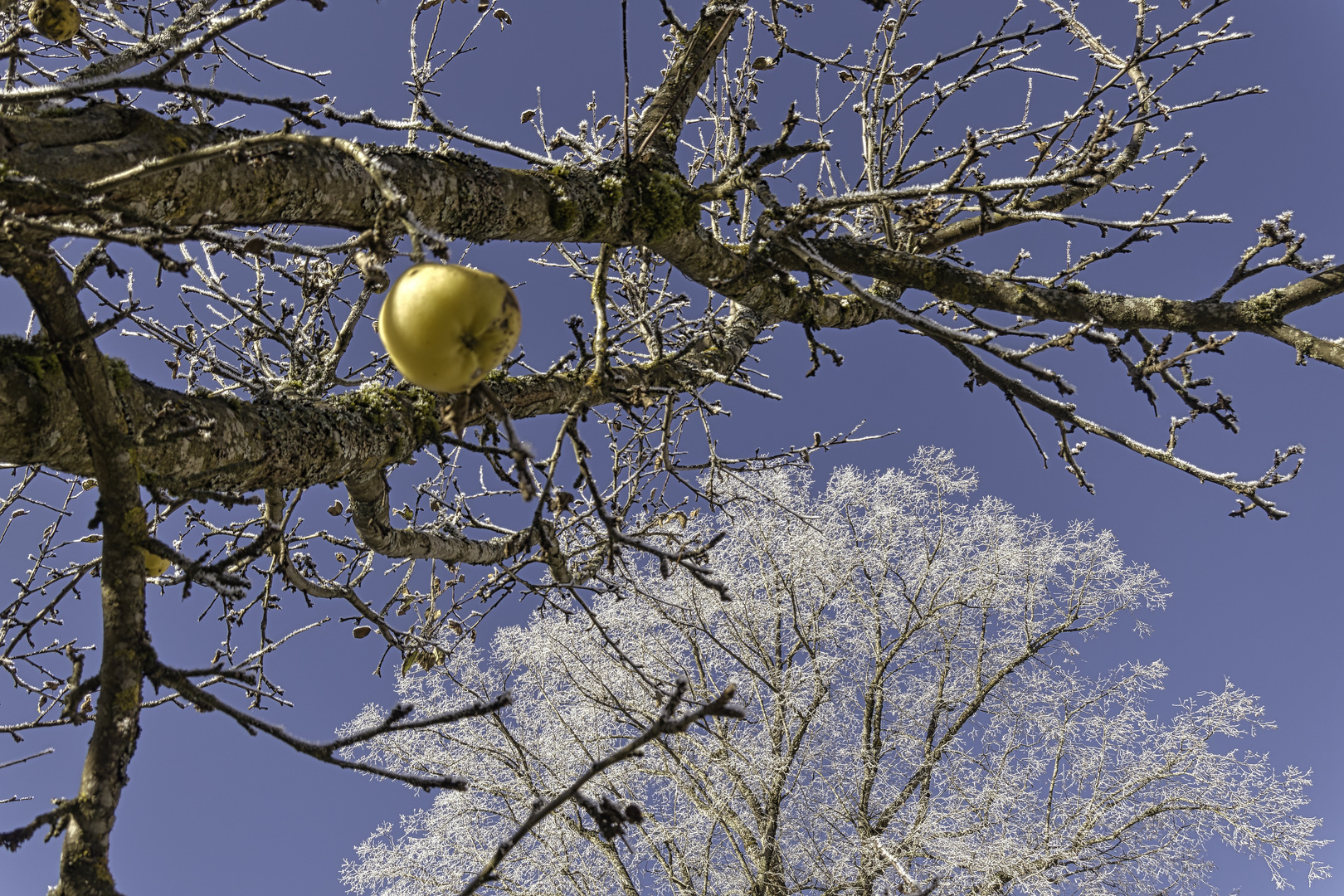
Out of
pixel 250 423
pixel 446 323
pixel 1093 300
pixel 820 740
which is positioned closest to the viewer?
pixel 446 323

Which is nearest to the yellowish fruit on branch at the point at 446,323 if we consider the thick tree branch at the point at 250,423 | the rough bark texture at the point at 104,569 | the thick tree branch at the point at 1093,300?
the thick tree branch at the point at 250,423

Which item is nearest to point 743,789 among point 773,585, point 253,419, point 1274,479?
point 773,585

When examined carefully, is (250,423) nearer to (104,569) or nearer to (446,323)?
(104,569)

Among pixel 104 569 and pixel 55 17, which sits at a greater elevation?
pixel 55 17

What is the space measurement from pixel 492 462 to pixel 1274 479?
7.57ft

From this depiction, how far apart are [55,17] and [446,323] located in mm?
2146

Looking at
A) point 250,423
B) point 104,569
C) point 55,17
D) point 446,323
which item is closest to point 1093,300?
point 446,323

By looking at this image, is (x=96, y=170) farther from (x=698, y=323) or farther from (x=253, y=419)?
(x=698, y=323)

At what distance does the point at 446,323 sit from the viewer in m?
1.08

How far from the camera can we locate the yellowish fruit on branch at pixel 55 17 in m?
2.17

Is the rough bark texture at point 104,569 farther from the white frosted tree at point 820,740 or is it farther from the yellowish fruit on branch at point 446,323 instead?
the white frosted tree at point 820,740

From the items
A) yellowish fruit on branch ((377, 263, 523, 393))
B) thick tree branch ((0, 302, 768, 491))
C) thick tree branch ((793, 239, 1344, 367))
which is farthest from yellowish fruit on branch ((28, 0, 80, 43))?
thick tree branch ((793, 239, 1344, 367))

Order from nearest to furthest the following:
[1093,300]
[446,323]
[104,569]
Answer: [446,323], [104,569], [1093,300]

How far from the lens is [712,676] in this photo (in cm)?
848
